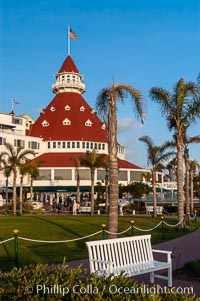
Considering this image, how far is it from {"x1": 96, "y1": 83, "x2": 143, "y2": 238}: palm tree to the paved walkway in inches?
90.6

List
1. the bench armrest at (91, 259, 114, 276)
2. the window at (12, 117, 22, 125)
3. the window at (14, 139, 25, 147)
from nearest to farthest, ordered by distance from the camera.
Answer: the bench armrest at (91, 259, 114, 276)
the window at (14, 139, 25, 147)
the window at (12, 117, 22, 125)

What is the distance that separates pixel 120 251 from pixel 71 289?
3.61 m

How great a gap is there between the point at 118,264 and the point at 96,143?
189ft

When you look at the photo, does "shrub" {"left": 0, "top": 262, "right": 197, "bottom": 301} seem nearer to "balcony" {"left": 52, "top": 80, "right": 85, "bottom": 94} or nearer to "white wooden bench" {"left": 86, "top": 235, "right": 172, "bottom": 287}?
"white wooden bench" {"left": 86, "top": 235, "right": 172, "bottom": 287}

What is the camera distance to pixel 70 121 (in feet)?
225

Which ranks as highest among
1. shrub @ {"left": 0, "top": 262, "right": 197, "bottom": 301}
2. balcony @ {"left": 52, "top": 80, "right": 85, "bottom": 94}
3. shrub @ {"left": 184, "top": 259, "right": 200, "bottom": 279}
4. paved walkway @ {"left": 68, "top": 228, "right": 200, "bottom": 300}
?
balcony @ {"left": 52, "top": 80, "right": 85, "bottom": 94}

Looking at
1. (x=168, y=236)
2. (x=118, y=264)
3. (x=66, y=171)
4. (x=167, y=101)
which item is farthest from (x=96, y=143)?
(x=118, y=264)

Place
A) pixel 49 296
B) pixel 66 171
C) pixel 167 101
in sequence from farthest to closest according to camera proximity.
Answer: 1. pixel 66 171
2. pixel 167 101
3. pixel 49 296

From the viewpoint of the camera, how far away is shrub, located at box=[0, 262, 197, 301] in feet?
14.4

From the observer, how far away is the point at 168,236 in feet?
59.8

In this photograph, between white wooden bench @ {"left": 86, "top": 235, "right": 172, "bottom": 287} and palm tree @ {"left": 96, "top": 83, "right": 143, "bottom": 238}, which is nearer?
white wooden bench @ {"left": 86, "top": 235, "right": 172, "bottom": 287}

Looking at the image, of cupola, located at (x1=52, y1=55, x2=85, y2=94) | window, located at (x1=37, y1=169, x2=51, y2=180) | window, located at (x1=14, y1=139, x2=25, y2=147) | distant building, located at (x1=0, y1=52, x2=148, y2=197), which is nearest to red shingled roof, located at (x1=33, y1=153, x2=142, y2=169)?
distant building, located at (x1=0, y1=52, x2=148, y2=197)

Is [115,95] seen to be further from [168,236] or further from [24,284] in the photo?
[24,284]

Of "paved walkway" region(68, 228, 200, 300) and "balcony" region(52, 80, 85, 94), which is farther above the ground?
"balcony" region(52, 80, 85, 94)
